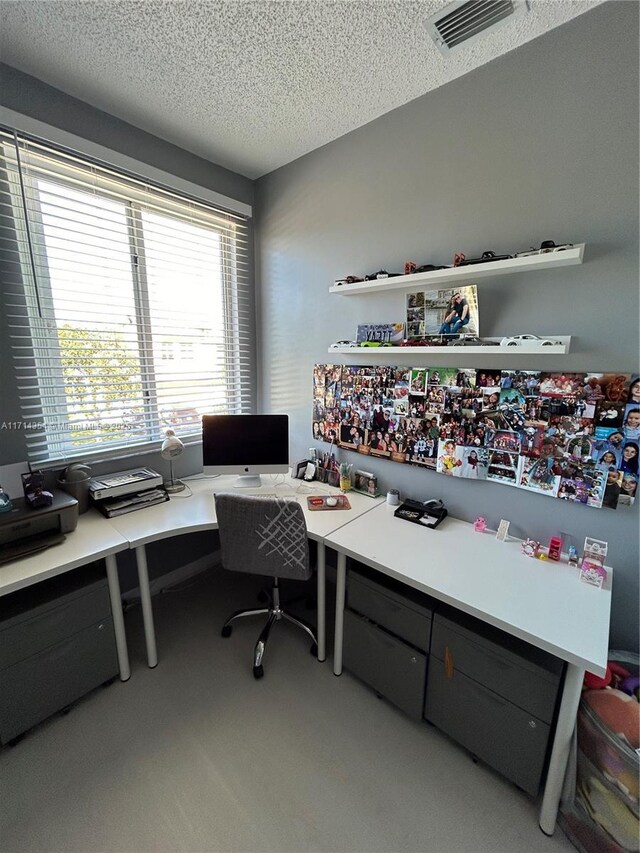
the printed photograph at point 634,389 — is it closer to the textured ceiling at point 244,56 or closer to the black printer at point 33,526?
the textured ceiling at point 244,56

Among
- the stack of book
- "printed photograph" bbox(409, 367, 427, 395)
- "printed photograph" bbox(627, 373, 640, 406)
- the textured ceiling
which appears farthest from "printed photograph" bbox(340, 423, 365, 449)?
the textured ceiling

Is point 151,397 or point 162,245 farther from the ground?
point 162,245

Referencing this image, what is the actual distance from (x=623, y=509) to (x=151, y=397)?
7.89 feet

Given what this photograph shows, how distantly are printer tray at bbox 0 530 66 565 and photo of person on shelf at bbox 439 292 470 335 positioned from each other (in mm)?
1983

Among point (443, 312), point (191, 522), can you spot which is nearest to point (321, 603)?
point (191, 522)

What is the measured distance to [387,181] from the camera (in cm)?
185

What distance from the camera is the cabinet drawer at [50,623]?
1338 mm

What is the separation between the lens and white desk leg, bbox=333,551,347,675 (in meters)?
1.61

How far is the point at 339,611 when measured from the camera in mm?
1674

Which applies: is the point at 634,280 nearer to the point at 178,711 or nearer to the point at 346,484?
the point at 346,484

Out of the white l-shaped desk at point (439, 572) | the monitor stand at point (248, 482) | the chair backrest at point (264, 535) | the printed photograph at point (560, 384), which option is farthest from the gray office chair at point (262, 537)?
the printed photograph at point (560, 384)

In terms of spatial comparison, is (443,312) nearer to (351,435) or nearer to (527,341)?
(527,341)

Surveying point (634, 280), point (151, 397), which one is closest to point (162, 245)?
point (151, 397)

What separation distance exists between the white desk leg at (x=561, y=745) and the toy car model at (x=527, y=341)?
108 centimetres
